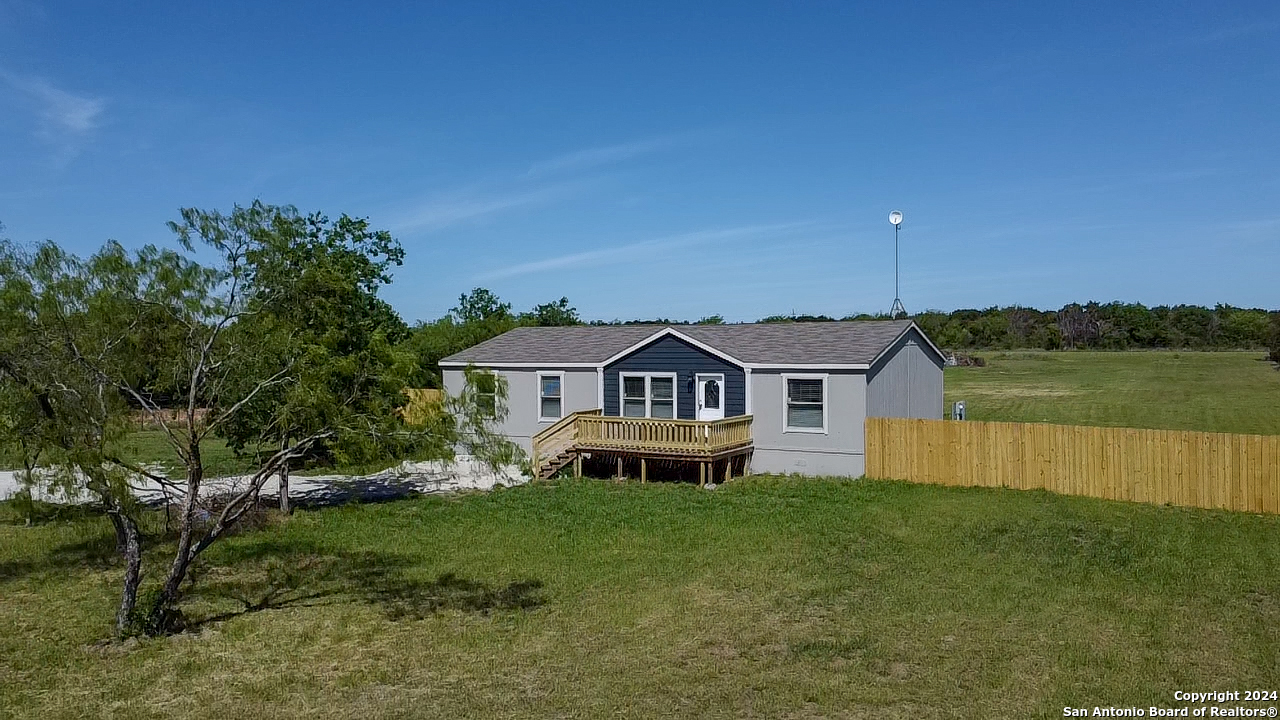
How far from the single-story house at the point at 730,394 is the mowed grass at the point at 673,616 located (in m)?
4.65

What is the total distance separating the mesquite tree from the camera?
9969mm

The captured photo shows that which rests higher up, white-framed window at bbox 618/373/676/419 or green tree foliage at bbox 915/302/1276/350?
green tree foliage at bbox 915/302/1276/350

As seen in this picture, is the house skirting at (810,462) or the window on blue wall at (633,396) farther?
the window on blue wall at (633,396)

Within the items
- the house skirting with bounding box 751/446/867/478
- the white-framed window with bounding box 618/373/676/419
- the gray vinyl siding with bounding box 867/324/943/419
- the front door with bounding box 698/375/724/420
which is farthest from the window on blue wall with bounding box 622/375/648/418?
the gray vinyl siding with bounding box 867/324/943/419

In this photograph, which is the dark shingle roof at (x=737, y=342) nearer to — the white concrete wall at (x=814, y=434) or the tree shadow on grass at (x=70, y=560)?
the white concrete wall at (x=814, y=434)

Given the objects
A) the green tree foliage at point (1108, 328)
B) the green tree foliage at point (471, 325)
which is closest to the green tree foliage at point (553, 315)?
the green tree foliage at point (471, 325)

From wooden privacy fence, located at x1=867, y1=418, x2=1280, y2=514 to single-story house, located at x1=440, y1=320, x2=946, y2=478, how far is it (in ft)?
4.09

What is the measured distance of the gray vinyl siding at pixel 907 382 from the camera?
22.3 metres

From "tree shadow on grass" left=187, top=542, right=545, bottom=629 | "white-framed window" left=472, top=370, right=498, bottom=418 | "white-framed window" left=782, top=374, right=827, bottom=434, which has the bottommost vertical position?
"tree shadow on grass" left=187, top=542, right=545, bottom=629

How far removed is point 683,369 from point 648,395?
1227 mm

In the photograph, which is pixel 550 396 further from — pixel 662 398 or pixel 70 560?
pixel 70 560

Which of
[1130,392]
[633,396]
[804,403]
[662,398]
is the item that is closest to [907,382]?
[804,403]

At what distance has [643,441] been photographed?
22.5 metres

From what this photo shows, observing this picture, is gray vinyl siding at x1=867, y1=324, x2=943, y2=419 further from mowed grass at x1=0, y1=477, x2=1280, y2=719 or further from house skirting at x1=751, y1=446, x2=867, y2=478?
mowed grass at x1=0, y1=477, x2=1280, y2=719
